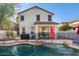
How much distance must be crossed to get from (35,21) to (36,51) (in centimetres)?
83

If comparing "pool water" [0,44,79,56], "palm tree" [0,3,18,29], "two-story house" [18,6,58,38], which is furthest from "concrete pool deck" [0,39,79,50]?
"palm tree" [0,3,18,29]

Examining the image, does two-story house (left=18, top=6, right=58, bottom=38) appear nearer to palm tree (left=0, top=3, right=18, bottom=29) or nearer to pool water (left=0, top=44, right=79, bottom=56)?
palm tree (left=0, top=3, right=18, bottom=29)

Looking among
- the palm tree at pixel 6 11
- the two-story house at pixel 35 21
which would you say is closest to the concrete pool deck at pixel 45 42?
the two-story house at pixel 35 21

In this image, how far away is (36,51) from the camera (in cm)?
767

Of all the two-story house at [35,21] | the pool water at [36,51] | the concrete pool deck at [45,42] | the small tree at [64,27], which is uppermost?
the two-story house at [35,21]

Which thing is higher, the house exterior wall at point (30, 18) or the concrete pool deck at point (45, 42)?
the house exterior wall at point (30, 18)

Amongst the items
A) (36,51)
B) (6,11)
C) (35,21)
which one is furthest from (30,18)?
(36,51)

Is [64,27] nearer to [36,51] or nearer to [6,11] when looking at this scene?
[36,51]

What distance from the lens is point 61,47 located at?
25.3ft

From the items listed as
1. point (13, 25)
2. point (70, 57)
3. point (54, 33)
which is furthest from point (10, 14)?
point (70, 57)

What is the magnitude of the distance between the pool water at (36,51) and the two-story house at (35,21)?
47cm

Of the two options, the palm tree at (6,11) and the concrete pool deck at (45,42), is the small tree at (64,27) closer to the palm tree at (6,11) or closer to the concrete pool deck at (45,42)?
the concrete pool deck at (45,42)

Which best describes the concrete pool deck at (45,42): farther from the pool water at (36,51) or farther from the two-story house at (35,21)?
the two-story house at (35,21)

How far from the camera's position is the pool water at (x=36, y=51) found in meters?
7.59
